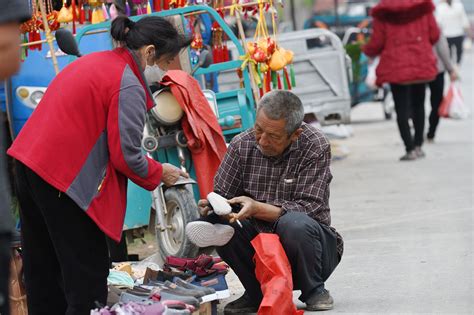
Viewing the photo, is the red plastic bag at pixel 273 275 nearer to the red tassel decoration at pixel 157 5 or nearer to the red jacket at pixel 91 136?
A: the red jacket at pixel 91 136

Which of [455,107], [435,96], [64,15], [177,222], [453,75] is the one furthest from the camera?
[455,107]

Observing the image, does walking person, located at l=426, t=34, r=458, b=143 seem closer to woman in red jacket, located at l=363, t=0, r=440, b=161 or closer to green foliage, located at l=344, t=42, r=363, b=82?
woman in red jacket, located at l=363, t=0, r=440, b=161

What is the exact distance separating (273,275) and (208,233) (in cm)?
41

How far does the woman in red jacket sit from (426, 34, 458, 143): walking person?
0.38 meters

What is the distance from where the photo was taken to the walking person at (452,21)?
18797 millimetres

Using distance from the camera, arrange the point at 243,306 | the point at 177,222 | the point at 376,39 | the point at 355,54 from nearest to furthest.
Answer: the point at 243,306 < the point at 177,222 < the point at 376,39 < the point at 355,54

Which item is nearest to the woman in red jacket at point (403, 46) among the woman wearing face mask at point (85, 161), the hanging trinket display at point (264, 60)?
the hanging trinket display at point (264, 60)

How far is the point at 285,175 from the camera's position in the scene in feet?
19.0

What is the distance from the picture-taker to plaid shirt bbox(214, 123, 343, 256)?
5730mm

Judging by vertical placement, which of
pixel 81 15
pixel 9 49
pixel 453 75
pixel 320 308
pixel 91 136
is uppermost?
pixel 9 49

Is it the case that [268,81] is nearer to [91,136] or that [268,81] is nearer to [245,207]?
[245,207]

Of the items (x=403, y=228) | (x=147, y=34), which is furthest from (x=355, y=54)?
(x=147, y=34)

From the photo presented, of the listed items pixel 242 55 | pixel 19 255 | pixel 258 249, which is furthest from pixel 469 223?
pixel 19 255

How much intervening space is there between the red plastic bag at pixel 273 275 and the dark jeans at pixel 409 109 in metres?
6.84
